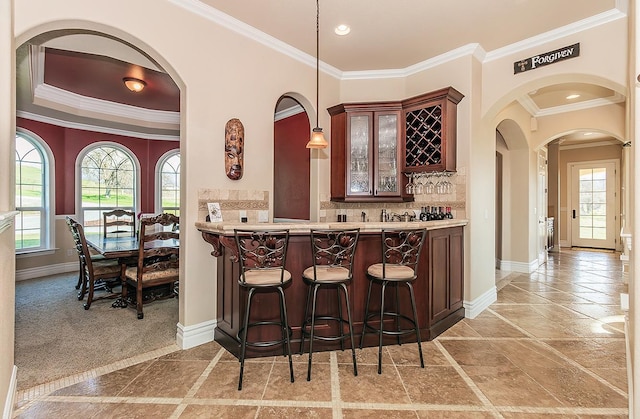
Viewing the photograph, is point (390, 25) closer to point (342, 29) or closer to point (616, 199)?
point (342, 29)

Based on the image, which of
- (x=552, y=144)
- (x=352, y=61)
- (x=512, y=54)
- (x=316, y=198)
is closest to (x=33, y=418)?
(x=316, y=198)

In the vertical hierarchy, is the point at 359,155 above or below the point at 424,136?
below

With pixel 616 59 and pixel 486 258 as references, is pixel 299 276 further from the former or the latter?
pixel 616 59

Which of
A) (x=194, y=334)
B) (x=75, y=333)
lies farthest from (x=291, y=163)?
(x=75, y=333)

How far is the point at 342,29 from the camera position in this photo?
126 inches

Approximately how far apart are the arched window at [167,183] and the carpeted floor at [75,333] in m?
2.87

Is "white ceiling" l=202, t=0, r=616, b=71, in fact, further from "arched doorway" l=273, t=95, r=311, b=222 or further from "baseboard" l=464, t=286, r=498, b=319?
"baseboard" l=464, t=286, r=498, b=319

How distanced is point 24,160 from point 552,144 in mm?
11464

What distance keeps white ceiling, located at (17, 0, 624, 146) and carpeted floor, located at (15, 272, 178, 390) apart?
274 cm

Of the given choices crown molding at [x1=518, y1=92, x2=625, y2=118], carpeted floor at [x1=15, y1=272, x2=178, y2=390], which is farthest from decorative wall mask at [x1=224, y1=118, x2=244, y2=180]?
crown molding at [x1=518, y1=92, x2=625, y2=118]

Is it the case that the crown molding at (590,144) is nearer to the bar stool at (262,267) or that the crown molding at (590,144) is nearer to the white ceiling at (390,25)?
the white ceiling at (390,25)

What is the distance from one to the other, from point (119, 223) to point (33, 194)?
146 centimetres

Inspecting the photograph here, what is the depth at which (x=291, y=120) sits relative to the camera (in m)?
5.57

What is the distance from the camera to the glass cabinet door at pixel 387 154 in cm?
392
